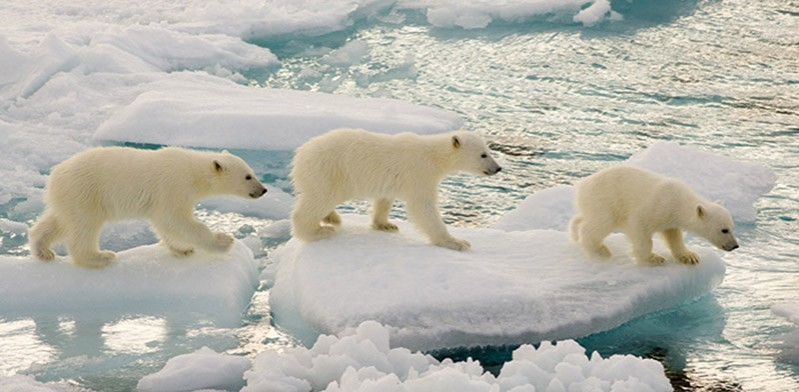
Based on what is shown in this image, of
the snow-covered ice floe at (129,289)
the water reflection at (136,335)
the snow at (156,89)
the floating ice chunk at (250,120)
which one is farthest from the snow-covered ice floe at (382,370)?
the floating ice chunk at (250,120)

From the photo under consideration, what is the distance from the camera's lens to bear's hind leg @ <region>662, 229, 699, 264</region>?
536 cm

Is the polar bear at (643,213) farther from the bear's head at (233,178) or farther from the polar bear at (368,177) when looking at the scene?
the bear's head at (233,178)

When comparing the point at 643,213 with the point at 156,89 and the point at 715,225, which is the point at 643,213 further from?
the point at 156,89

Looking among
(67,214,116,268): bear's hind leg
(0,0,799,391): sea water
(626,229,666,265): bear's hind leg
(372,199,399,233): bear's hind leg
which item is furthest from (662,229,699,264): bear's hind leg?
(67,214,116,268): bear's hind leg

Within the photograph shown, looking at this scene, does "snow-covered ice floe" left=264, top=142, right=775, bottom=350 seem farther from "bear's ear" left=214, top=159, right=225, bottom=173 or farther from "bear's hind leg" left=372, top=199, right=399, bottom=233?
"bear's ear" left=214, top=159, right=225, bottom=173

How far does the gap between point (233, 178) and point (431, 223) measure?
37.7 inches

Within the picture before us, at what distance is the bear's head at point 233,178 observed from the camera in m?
5.41

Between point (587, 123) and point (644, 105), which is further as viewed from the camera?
point (644, 105)

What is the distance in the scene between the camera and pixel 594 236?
17.5 ft

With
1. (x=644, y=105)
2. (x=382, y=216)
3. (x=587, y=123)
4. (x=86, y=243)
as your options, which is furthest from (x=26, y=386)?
(x=644, y=105)

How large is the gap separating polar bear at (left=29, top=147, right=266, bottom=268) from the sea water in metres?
0.41

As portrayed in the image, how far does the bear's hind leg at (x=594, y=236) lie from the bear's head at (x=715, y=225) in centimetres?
41

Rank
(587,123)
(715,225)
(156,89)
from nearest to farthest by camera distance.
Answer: (715,225), (587,123), (156,89)

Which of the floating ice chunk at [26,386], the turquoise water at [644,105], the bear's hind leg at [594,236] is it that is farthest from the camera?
the bear's hind leg at [594,236]
